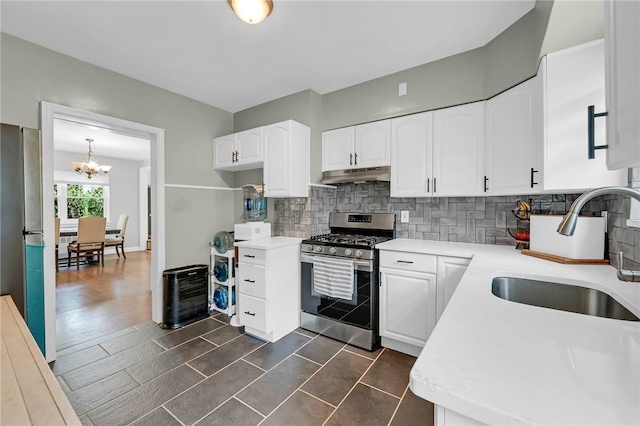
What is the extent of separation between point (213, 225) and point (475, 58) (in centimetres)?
335

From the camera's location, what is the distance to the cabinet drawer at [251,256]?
8.34 feet

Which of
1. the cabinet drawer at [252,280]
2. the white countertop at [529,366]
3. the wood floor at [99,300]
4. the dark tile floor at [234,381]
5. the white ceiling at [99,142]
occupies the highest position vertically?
the white ceiling at [99,142]

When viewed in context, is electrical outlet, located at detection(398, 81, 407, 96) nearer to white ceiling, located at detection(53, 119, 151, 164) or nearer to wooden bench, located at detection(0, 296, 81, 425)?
wooden bench, located at detection(0, 296, 81, 425)

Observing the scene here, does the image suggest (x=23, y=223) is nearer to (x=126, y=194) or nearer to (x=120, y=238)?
(x=120, y=238)

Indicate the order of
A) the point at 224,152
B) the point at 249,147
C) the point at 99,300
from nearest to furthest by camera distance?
the point at 249,147 → the point at 224,152 → the point at 99,300

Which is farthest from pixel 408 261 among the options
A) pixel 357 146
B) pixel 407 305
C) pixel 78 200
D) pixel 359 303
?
pixel 78 200

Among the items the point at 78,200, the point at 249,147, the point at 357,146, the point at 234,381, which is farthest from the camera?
the point at 78,200

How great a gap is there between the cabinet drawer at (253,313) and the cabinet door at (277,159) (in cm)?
113

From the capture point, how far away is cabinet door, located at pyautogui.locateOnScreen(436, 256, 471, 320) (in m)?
2.01

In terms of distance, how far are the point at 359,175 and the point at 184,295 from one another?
7.48ft

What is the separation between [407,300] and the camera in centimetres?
222

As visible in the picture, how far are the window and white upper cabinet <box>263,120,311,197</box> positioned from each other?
639cm

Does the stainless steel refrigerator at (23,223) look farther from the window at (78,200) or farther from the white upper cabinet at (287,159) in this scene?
the window at (78,200)

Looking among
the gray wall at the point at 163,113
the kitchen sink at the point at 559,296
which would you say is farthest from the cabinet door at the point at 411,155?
the gray wall at the point at 163,113
